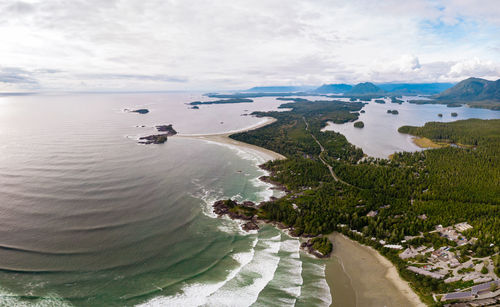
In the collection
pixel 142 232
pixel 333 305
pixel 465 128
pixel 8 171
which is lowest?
pixel 333 305

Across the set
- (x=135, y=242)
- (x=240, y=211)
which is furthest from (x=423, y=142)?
(x=135, y=242)

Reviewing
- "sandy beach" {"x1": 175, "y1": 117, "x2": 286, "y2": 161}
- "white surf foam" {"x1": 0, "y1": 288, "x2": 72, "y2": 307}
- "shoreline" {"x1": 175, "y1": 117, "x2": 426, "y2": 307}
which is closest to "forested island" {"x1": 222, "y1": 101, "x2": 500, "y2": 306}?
"shoreline" {"x1": 175, "y1": 117, "x2": 426, "y2": 307}

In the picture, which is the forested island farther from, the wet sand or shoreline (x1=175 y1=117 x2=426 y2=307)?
the wet sand

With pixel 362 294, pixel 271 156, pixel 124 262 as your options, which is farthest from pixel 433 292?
pixel 271 156

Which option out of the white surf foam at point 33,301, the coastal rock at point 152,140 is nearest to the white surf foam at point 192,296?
the white surf foam at point 33,301

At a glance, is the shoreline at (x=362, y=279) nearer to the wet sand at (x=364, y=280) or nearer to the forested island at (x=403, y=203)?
the wet sand at (x=364, y=280)

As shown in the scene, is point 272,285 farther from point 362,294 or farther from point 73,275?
point 73,275
